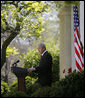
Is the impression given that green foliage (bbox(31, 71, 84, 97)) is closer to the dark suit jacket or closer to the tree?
the dark suit jacket

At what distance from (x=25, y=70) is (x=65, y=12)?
1.54 meters

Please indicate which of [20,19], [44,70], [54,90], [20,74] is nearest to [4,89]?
[20,74]

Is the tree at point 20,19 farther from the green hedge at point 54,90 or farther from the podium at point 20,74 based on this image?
the green hedge at point 54,90

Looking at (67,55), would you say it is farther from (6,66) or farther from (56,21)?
(6,66)

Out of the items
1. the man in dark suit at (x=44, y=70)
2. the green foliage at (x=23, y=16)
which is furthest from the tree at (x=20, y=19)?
the man in dark suit at (x=44, y=70)

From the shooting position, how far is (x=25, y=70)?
5012 mm

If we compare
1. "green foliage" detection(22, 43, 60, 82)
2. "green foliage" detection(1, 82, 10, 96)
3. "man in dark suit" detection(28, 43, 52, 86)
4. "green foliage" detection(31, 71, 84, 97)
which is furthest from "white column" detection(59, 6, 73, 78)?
"green foliage" detection(1, 82, 10, 96)

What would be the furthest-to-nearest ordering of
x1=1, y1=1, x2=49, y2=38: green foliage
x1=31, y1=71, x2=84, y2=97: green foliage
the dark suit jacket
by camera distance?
x1=1, y1=1, x2=49, y2=38: green foliage → the dark suit jacket → x1=31, y1=71, x2=84, y2=97: green foliage

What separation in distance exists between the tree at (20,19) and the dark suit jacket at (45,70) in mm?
834

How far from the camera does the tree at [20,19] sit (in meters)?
5.11

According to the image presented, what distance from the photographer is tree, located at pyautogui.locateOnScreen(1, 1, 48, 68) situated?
16.8 ft

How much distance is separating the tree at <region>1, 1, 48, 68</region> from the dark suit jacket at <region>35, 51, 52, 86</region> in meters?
0.83

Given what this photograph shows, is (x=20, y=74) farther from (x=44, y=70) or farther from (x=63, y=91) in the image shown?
(x=63, y=91)

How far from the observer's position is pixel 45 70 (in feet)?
16.4
